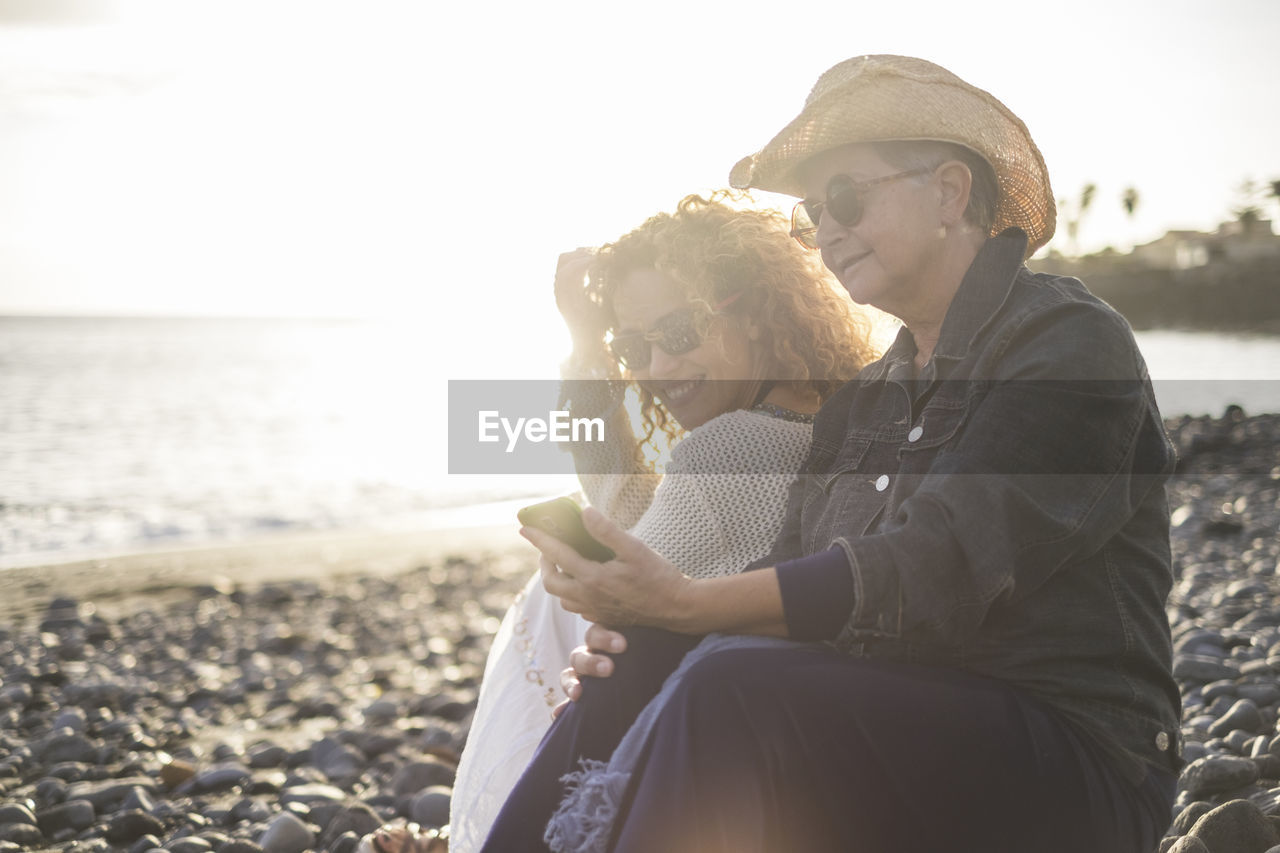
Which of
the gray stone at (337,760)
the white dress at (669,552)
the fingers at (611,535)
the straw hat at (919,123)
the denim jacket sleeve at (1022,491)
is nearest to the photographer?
the denim jacket sleeve at (1022,491)

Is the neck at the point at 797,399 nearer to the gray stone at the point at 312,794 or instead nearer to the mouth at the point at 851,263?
the mouth at the point at 851,263

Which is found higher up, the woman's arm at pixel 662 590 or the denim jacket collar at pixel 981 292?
the denim jacket collar at pixel 981 292

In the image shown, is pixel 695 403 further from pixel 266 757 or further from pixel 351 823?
pixel 266 757

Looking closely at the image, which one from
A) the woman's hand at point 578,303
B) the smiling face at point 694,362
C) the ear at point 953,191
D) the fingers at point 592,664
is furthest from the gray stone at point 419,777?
the ear at point 953,191

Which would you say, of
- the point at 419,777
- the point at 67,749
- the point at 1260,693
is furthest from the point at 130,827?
the point at 1260,693

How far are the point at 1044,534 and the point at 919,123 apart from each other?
103 centimetres

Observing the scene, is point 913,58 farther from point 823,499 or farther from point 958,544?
point 958,544

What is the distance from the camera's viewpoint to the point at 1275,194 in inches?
2972

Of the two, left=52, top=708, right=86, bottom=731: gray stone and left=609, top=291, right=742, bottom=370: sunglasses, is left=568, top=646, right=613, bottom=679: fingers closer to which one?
left=609, top=291, right=742, bottom=370: sunglasses

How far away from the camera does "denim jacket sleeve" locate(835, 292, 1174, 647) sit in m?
2.03

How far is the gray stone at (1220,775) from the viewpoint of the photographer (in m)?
3.63

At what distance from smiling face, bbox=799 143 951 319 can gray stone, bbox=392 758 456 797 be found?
3.02 metres

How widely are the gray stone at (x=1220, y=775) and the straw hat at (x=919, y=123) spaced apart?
2.01 m

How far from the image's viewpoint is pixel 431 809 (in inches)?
170
